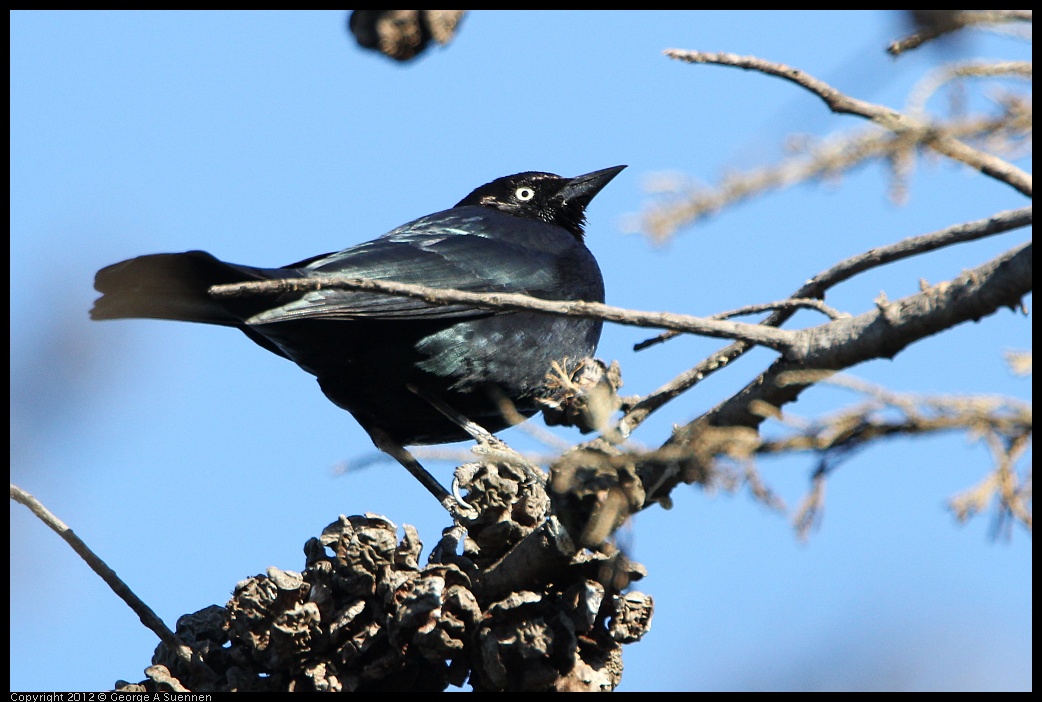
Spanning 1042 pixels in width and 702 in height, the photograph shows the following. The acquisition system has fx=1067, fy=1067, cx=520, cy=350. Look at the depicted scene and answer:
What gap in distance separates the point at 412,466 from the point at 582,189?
2686mm

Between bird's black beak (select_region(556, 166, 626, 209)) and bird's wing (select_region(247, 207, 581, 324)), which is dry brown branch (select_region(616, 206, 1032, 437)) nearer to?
bird's wing (select_region(247, 207, 581, 324))

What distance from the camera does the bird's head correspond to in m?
7.07

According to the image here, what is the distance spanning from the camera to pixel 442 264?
516cm

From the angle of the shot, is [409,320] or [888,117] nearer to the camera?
[888,117]

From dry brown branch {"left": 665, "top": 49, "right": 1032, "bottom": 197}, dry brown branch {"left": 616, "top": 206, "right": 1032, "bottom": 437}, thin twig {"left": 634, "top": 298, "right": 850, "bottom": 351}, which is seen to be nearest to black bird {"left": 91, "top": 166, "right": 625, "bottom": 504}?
dry brown branch {"left": 616, "top": 206, "right": 1032, "bottom": 437}

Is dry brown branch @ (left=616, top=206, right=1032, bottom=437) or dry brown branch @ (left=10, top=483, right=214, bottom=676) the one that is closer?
dry brown branch @ (left=616, top=206, right=1032, bottom=437)

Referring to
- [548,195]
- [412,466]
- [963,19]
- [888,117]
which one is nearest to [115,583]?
[412,466]

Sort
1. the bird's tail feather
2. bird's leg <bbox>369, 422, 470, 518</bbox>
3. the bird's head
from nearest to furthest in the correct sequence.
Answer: the bird's tail feather
bird's leg <bbox>369, 422, 470, 518</bbox>
the bird's head

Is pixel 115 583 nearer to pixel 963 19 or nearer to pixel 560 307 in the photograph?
pixel 560 307

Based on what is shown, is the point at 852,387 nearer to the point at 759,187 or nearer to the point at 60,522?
the point at 759,187

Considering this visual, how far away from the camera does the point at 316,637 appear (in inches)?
136

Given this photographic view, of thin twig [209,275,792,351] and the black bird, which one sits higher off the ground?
the black bird

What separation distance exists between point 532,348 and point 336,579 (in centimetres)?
193
